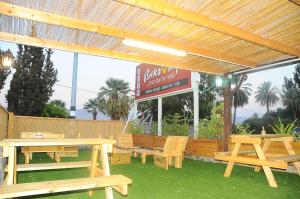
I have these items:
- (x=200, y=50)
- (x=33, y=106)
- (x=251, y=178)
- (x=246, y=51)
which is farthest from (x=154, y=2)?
(x=33, y=106)

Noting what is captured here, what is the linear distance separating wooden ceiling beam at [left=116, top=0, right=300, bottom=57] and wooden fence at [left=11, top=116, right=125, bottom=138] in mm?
8614

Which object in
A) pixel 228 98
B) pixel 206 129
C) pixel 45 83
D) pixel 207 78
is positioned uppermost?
pixel 207 78

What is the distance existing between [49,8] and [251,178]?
19.9 feet

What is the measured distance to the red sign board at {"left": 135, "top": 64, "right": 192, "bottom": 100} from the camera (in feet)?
41.4

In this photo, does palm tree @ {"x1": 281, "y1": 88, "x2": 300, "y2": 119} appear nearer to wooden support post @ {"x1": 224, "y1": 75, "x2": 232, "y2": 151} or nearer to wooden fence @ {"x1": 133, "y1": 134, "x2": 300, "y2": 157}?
wooden fence @ {"x1": 133, "y1": 134, "x2": 300, "y2": 157}

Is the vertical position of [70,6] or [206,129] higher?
[70,6]

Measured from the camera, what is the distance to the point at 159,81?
1484 centimetres

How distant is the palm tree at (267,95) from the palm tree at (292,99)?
12967 mm

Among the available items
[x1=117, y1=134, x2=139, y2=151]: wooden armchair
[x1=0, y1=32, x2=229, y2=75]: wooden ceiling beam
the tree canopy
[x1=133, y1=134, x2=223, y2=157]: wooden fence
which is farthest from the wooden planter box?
the tree canopy

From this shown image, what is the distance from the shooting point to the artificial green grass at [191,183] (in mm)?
4801

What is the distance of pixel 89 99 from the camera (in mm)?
45562

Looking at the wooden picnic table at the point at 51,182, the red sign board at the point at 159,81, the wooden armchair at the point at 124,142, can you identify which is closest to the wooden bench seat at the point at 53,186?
the wooden picnic table at the point at 51,182

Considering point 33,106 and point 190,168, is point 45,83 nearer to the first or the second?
point 33,106

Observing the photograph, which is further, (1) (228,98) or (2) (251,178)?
(1) (228,98)
